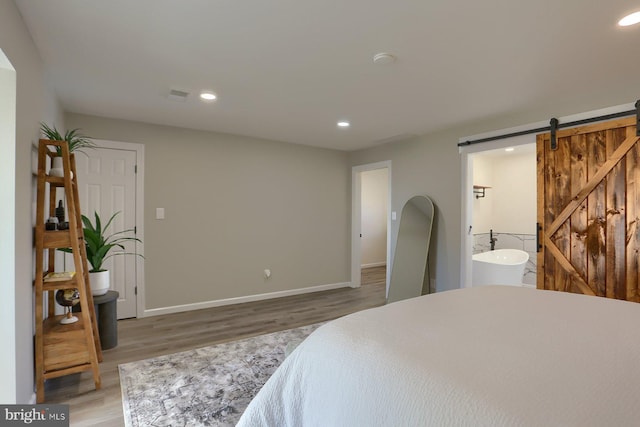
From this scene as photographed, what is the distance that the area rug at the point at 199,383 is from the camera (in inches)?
75.6

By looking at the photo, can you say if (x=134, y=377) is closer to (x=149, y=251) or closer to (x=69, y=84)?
(x=149, y=251)

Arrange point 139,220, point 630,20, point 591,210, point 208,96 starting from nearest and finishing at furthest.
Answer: point 630,20
point 591,210
point 208,96
point 139,220

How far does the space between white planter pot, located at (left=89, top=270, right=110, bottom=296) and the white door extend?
827 mm

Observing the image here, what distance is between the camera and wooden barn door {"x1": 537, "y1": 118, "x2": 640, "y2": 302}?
8.21 feet

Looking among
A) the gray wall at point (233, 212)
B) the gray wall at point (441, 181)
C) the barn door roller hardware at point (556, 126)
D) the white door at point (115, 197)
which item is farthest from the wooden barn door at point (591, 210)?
the white door at point (115, 197)

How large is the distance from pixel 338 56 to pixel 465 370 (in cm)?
189

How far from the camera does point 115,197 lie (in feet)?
11.8

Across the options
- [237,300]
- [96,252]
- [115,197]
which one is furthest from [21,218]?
[237,300]

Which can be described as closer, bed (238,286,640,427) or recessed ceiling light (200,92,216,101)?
bed (238,286,640,427)

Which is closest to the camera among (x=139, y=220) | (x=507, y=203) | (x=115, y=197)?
(x=115, y=197)

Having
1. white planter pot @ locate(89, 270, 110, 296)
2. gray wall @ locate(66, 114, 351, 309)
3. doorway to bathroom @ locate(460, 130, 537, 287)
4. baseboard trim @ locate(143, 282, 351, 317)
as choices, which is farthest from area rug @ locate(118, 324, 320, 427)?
doorway to bathroom @ locate(460, 130, 537, 287)

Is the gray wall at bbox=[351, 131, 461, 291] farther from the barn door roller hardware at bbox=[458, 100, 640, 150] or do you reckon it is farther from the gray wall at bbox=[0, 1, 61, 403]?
the gray wall at bbox=[0, 1, 61, 403]

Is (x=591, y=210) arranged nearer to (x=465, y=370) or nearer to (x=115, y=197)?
(x=465, y=370)

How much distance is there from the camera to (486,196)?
5531 mm
